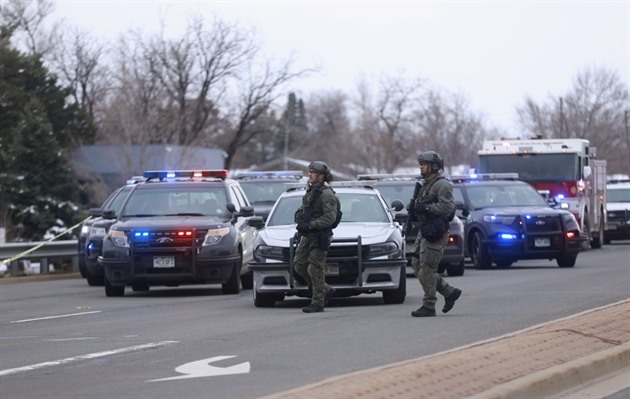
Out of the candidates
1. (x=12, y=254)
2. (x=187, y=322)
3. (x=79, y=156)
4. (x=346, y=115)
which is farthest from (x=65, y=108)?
(x=346, y=115)

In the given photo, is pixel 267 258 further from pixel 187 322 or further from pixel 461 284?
pixel 461 284

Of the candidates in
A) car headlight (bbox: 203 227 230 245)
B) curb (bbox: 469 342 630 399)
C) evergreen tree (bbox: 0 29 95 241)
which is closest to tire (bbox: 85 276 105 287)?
car headlight (bbox: 203 227 230 245)

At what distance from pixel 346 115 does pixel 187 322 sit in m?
129

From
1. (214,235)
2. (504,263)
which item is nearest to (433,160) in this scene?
(214,235)

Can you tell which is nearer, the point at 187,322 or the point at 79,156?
the point at 187,322

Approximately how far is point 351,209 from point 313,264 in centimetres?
279

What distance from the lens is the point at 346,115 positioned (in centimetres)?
14412

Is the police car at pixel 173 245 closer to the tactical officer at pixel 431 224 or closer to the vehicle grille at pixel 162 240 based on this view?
the vehicle grille at pixel 162 240

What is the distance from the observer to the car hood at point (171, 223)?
792 inches

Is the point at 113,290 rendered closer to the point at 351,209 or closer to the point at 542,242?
the point at 351,209

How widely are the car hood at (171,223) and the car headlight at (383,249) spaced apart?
392 centimetres

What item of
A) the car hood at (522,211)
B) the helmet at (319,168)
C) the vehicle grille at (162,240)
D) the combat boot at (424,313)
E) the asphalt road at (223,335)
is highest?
the helmet at (319,168)

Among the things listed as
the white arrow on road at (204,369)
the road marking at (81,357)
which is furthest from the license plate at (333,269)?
the white arrow on road at (204,369)

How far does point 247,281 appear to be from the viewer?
2242 cm
